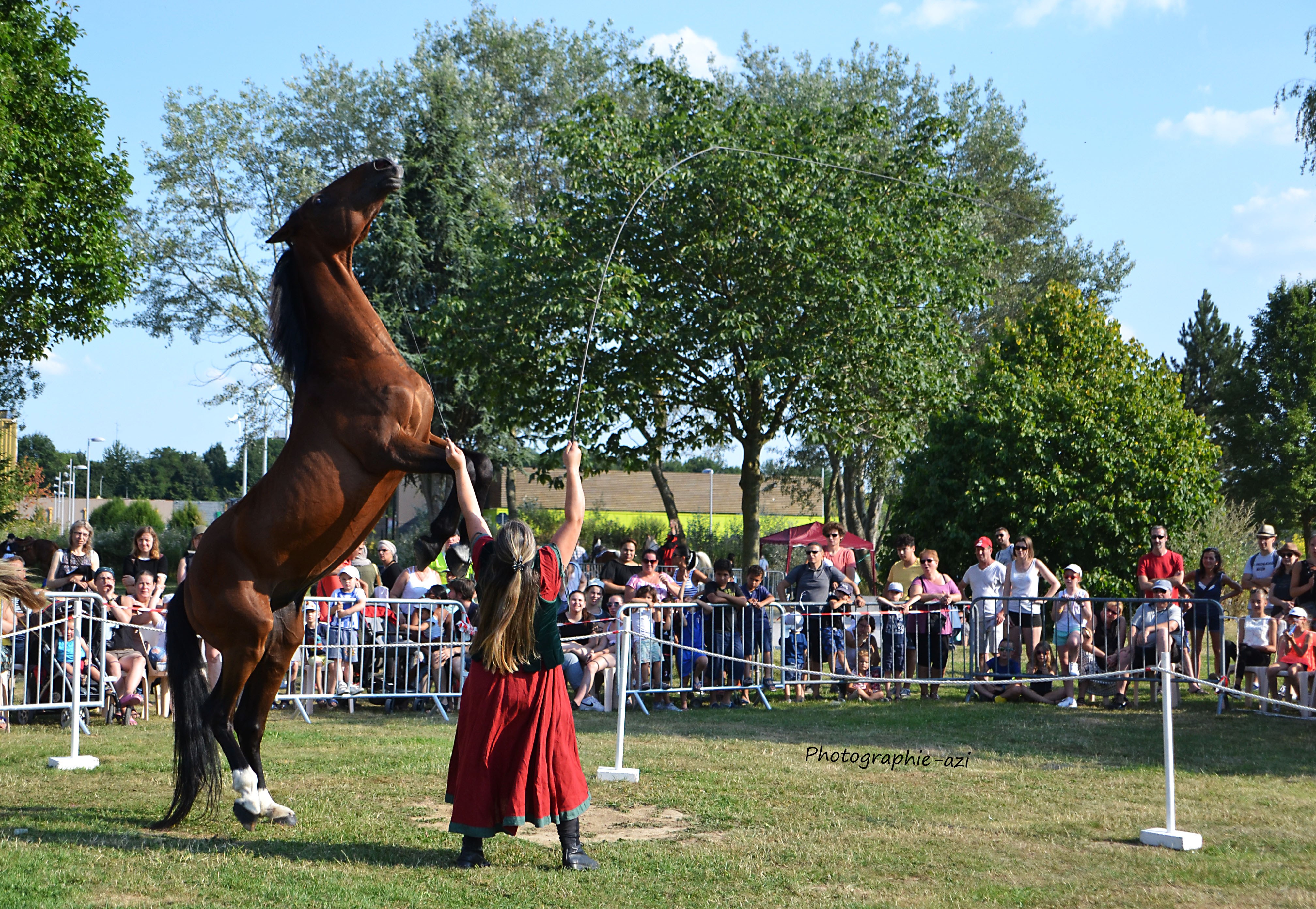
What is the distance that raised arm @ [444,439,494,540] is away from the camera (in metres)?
5.11

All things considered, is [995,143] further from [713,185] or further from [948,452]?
[713,185]

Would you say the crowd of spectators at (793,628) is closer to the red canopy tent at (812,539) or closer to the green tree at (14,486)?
the red canopy tent at (812,539)

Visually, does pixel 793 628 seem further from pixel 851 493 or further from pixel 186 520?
pixel 186 520

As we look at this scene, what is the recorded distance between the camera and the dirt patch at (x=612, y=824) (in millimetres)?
5676

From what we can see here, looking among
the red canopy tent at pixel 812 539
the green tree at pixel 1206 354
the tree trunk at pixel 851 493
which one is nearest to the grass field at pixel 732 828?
the red canopy tent at pixel 812 539

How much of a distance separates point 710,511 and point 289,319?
55.4m

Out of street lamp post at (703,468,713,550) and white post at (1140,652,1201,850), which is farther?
street lamp post at (703,468,713,550)

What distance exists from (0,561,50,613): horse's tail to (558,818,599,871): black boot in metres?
2.68

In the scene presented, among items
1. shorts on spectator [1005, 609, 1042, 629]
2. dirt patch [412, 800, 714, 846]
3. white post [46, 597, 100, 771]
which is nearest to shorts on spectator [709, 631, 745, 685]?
shorts on spectator [1005, 609, 1042, 629]

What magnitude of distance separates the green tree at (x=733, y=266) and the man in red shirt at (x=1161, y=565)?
7.41m

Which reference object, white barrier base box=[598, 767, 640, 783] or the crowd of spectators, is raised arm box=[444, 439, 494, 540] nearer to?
white barrier base box=[598, 767, 640, 783]

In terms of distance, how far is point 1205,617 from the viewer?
1138 cm

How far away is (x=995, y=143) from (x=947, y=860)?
30.5 meters

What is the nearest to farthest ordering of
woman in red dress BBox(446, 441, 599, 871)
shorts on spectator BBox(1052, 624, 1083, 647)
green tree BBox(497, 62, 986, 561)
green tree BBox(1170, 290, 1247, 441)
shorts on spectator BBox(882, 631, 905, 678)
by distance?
woman in red dress BBox(446, 441, 599, 871), shorts on spectator BBox(1052, 624, 1083, 647), shorts on spectator BBox(882, 631, 905, 678), green tree BBox(497, 62, 986, 561), green tree BBox(1170, 290, 1247, 441)
